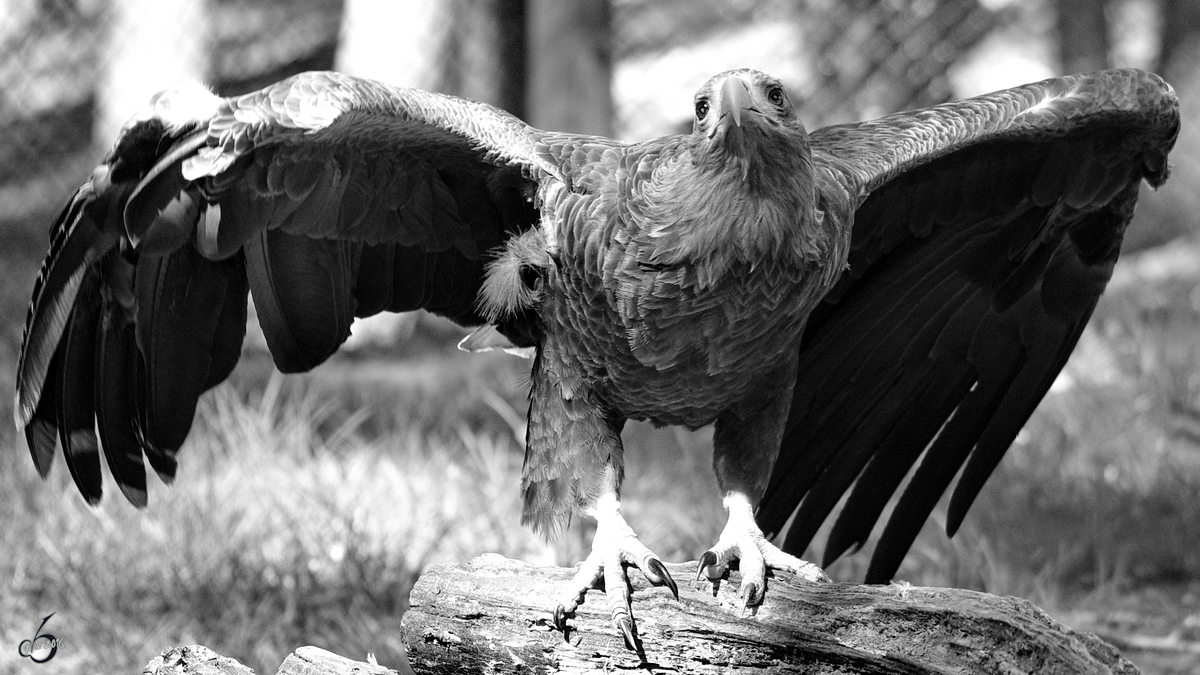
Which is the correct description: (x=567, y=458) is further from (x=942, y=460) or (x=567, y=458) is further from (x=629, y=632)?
(x=942, y=460)

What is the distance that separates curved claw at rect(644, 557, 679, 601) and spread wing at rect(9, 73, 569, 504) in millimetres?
1226

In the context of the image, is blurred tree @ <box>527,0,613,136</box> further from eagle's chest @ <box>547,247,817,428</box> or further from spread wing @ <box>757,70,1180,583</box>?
eagle's chest @ <box>547,247,817,428</box>

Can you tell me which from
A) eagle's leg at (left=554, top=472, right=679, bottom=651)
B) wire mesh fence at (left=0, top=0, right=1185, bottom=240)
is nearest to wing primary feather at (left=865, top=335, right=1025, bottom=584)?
eagle's leg at (left=554, top=472, right=679, bottom=651)

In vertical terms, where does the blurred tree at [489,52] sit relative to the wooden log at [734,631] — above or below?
above

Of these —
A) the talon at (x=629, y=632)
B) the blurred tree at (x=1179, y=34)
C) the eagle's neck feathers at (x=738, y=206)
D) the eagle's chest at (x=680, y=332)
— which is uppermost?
the blurred tree at (x=1179, y=34)

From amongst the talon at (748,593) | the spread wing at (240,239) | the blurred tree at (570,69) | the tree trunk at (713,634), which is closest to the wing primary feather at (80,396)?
the spread wing at (240,239)

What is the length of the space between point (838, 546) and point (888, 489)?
0.29 m

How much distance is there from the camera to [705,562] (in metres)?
3.66

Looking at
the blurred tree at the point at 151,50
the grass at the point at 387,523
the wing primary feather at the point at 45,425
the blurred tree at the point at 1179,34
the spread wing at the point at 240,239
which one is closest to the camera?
the spread wing at the point at 240,239

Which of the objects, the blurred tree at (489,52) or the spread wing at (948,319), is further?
the blurred tree at (489,52)

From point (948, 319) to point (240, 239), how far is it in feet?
8.59

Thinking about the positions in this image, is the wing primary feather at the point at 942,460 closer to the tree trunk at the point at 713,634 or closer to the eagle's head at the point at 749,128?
the tree trunk at the point at 713,634

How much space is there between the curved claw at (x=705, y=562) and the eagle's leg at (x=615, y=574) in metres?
0.10

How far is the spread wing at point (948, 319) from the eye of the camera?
14.5 feet
